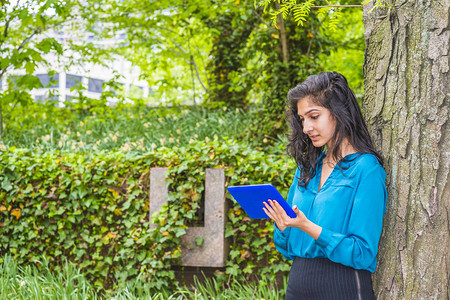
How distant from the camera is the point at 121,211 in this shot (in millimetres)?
4621

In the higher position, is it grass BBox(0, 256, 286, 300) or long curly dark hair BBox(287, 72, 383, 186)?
long curly dark hair BBox(287, 72, 383, 186)

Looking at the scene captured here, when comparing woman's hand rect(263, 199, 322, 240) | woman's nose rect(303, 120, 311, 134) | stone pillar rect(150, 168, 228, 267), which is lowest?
stone pillar rect(150, 168, 228, 267)

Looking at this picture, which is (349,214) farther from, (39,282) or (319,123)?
(39,282)

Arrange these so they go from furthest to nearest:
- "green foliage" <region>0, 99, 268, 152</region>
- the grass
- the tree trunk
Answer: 1. "green foliage" <region>0, 99, 268, 152</region>
2. the grass
3. the tree trunk

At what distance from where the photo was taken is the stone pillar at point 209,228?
14.3ft

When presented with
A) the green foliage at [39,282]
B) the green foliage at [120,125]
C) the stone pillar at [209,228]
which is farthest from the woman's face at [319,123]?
the green foliage at [120,125]

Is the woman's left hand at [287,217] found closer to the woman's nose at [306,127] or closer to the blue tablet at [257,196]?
the blue tablet at [257,196]

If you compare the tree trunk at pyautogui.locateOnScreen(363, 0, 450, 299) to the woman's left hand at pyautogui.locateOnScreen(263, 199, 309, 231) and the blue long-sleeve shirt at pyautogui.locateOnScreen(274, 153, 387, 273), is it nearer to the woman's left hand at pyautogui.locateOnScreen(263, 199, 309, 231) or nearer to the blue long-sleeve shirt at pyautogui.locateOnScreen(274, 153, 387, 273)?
the blue long-sleeve shirt at pyautogui.locateOnScreen(274, 153, 387, 273)

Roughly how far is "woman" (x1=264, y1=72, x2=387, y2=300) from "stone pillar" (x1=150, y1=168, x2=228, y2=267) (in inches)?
87.3

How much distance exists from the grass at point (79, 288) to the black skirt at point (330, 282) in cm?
196

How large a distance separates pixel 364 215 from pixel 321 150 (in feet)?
1.65

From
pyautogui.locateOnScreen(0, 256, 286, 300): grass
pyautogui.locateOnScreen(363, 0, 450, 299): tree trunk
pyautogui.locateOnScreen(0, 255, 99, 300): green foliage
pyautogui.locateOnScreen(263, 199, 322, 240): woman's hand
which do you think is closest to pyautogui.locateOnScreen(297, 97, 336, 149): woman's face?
pyautogui.locateOnScreen(363, 0, 450, 299): tree trunk

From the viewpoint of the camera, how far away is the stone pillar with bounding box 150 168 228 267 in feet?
14.3

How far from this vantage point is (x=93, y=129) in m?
8.12
